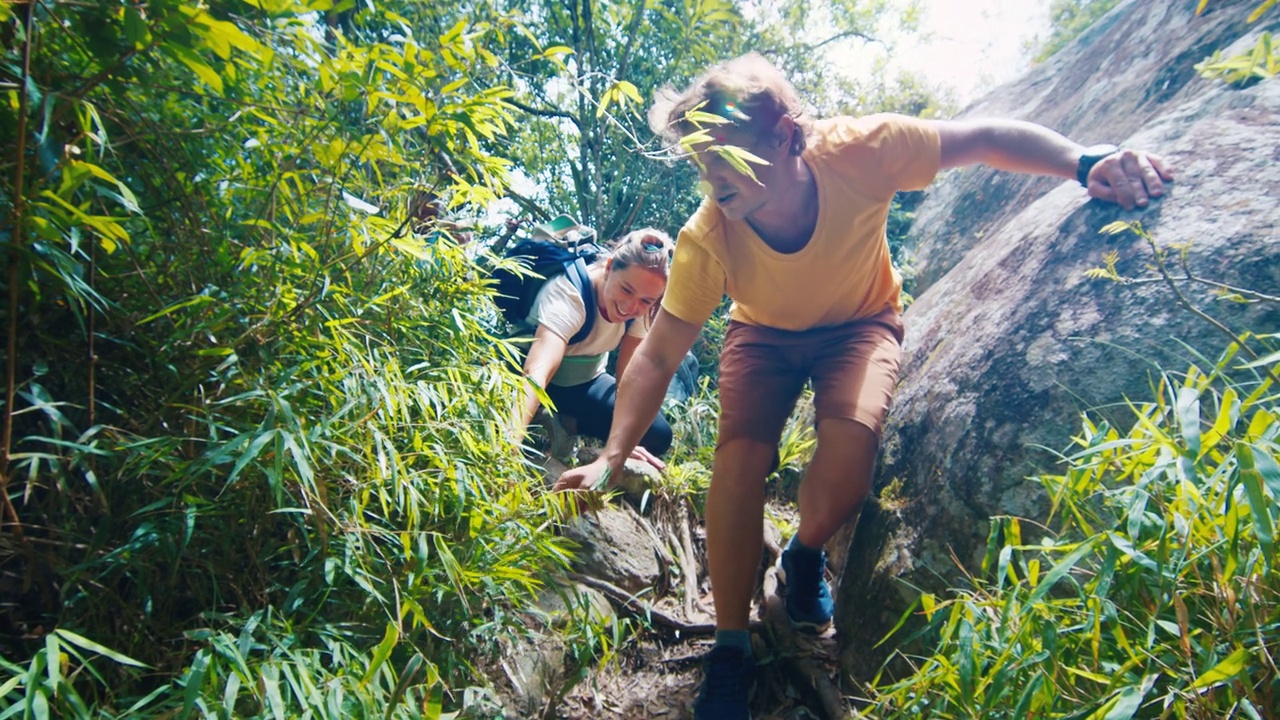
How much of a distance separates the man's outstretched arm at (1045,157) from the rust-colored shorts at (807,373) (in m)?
0.59

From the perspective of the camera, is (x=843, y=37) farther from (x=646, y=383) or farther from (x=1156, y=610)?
(x=1156, y=610)

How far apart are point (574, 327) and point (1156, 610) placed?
2.12m

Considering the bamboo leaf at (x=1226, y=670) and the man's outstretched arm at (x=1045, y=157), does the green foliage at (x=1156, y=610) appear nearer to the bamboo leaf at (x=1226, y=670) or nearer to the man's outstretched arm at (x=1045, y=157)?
the bamboo leaf at (x=1226, y=670)

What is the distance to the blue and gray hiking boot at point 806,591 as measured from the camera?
6.98 ft

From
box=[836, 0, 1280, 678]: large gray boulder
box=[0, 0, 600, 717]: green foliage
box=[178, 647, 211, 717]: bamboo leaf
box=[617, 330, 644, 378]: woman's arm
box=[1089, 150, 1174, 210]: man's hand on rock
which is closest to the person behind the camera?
box=[178, 647, 211, 717]: bamboo leaf

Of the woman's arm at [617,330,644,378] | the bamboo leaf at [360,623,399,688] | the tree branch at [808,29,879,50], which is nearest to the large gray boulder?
the woman's arm at [617,330,644,378]

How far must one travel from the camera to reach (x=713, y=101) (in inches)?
79.0

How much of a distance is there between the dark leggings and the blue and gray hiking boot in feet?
3.96

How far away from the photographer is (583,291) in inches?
111

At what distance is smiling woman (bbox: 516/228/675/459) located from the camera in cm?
262

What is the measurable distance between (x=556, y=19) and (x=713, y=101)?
2.80m

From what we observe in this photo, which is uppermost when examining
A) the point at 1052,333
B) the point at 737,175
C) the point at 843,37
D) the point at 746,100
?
the point at 843,37

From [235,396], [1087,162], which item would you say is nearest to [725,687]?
[235,396]

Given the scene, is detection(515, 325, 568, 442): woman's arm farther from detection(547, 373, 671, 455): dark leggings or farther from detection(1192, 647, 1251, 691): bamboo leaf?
detection(1192, 647, 1251, 691): bamboo leaf
